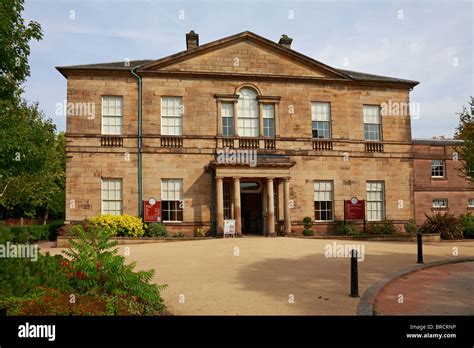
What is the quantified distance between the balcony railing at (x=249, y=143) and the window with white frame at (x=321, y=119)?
12.2 ft

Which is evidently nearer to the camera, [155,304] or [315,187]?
[155,304]

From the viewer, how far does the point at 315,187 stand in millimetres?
23156

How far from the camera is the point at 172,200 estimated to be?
2177 centimetres

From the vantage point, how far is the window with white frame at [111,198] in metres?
21.3

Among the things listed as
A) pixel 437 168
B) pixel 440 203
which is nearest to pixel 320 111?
pixel 437 168

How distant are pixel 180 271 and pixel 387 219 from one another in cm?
1682

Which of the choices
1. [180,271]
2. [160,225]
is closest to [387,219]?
[160,225]

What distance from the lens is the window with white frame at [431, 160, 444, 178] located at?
32781mm

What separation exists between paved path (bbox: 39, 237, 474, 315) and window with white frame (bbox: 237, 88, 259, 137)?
7295 mm

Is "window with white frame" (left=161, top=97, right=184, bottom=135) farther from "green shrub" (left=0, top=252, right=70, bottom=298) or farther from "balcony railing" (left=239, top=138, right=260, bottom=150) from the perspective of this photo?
"green shrub" (left=0, top=252, right=70, bottom=298)

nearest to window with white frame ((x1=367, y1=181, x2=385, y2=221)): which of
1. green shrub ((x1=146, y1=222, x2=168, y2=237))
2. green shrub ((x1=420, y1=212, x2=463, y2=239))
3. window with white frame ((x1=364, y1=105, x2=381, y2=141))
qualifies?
green shrub ((x1=420, y1=212, x2=463, y2=239))

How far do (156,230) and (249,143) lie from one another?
7136 millimetres
